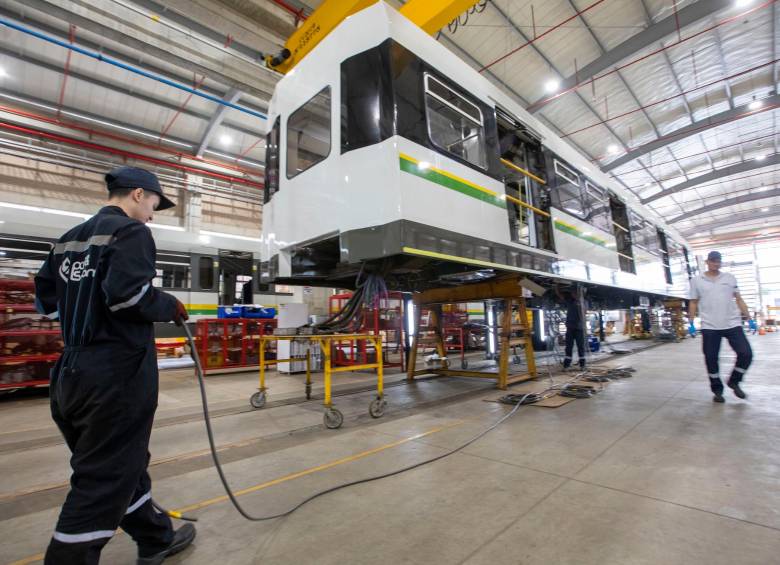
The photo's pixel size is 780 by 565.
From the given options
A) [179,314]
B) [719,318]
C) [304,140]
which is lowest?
[719,318]

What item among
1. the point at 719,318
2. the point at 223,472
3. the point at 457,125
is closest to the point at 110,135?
the point at 457,125

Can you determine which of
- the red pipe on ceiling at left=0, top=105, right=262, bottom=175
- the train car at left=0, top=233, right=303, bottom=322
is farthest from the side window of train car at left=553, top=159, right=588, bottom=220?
the red pipe on ceiling at left=0, top=105, right=262, bottom=175

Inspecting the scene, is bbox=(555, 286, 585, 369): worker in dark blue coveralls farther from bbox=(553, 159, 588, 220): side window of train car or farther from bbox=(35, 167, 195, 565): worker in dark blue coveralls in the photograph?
bbox=(35, 167, 195, 565): worker in dark blue coveralls

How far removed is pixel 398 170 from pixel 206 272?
26.6 ft

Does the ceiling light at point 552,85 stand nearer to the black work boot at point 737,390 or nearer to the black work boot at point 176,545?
the black work boot at point 737,390

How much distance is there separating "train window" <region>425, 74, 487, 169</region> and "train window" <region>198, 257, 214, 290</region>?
7638mm

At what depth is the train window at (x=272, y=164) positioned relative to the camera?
4031 millimetres

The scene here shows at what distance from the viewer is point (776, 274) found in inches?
997

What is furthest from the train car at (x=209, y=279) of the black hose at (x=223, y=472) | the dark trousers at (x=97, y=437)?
the dark trousers at (x=97, y=437)

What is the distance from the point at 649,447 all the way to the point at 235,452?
2.88 metres

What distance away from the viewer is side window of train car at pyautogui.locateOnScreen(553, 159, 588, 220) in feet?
17.4

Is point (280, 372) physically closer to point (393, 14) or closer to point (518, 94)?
point (393, 14)

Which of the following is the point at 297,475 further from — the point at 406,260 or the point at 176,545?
the point at 406,260

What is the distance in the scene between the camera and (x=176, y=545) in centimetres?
149
